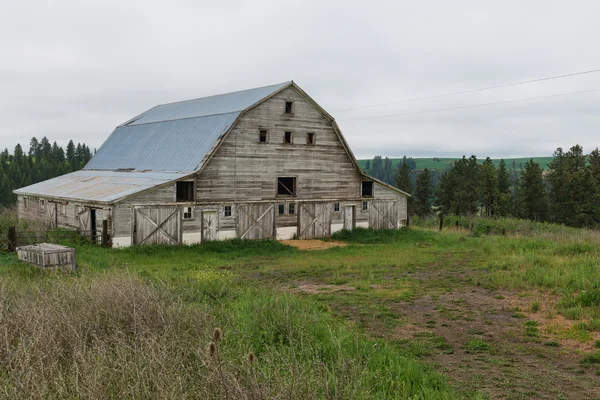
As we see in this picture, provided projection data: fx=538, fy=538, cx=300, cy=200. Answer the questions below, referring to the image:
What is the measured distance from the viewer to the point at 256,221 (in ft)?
96.6

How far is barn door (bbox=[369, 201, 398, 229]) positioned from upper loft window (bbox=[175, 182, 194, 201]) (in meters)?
12.4

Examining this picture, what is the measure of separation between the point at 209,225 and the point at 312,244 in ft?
19.2

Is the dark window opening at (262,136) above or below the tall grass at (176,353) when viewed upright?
above

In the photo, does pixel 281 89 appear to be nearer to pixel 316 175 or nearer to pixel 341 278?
pixel 316 175

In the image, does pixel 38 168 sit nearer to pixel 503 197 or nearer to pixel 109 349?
pixel 503 197

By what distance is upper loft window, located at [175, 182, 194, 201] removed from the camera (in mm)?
27344

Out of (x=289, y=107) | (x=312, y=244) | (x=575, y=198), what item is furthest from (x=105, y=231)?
(x=575, y=198)

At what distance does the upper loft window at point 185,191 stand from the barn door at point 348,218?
34.3ft

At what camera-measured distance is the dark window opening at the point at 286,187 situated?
103ft

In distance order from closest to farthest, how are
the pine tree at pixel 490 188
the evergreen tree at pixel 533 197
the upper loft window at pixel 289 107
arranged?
the upper loft window at pixel 289 107 → the pine tree at pixel 490 188 → the evergreen tree at pixel 533 197

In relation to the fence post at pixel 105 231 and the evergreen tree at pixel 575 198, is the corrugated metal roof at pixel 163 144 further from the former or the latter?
the evergreen tree at pixel 575 198

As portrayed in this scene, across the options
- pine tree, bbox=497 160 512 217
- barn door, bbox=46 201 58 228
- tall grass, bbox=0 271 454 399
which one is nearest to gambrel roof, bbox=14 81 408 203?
barn door, bbox=46 201 58 228

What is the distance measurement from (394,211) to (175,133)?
1507cm

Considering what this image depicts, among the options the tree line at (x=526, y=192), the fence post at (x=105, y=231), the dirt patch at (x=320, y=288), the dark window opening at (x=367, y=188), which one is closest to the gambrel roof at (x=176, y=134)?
the fence post at (x=105, y=231)
